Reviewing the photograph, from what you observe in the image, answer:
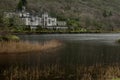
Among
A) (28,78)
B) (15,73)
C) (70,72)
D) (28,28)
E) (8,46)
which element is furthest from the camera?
(28,28)

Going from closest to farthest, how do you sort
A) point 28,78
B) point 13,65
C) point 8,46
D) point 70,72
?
point 28,78 → point 70,72 → point 13,65 → point 8,46

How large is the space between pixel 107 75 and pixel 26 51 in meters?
22.6

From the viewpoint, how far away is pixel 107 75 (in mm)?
29734

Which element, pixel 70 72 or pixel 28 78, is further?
pixel 70 72

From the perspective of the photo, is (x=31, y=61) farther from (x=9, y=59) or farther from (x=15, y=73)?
(x=15, y=73)

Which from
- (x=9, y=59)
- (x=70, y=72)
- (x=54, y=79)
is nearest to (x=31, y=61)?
(x=9, y=59)

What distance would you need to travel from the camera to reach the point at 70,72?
32.9 metres

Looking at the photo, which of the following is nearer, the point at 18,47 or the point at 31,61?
the point at 31,61

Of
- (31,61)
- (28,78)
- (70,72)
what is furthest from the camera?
(31,61)

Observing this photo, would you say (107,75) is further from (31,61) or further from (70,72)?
(31,61)

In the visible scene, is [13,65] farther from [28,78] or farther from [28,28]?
[28,28]

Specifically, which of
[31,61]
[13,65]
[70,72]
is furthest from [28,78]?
[31,61]

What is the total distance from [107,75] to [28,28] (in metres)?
122

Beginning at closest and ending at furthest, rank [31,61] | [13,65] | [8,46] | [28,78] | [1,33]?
[28,78], [13,65], [31,61], [8,46], [1,33]
